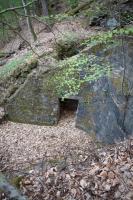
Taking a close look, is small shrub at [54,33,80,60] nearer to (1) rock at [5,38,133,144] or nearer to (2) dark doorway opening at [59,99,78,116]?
(1) rock at [5,38,133,144]

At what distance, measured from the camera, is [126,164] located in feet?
17.5

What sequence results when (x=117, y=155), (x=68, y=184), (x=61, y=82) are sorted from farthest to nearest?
(x=61, y=82) < (x=117, y=155) < (x=68, y=184)

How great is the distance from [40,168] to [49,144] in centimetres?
147

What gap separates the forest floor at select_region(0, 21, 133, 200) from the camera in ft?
16.5

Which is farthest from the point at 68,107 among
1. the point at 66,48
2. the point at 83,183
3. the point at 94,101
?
the point at 83,183

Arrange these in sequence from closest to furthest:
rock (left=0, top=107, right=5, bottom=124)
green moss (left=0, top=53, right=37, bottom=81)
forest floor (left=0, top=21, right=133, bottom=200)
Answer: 1. forest floor (left=0, top=21, right=133, bottom=200)
2. rock (left=0, top=107, right=5, bottom=124)
3. green moss (left=0, top=53, right=37, bottom=81)

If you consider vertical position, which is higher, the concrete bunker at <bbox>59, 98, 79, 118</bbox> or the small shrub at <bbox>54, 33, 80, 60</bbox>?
the small shrub at <bbox>54, 33, 80, 60</bbox>

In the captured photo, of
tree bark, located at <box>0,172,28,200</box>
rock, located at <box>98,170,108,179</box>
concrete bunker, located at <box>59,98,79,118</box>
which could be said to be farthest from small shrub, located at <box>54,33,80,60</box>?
tree bark, located at <box>0,172,28,200</box>

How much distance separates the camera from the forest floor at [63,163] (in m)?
5.02

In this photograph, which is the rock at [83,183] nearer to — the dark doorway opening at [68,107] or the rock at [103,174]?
the rock at [103,174]

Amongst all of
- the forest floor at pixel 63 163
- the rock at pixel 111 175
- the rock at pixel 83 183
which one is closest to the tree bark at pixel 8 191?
the forest floor at pixel 63 163

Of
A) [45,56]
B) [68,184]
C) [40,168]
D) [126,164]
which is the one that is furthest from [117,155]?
[45,56]

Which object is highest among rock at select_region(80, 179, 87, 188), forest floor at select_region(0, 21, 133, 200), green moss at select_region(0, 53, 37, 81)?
green moss at select_region(0, 53, 37, 81)

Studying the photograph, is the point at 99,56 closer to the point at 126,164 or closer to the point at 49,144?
the point at 49,144
